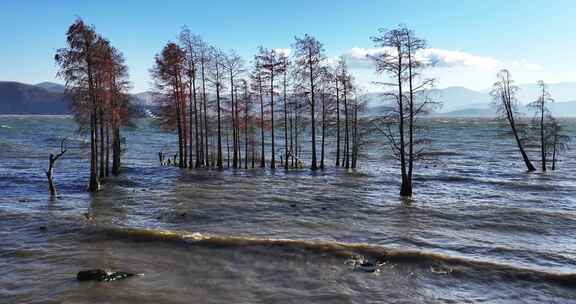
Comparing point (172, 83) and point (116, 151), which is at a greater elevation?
point (172, 83)

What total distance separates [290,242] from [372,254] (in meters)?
3.56

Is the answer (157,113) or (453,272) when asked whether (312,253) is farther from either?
(157,113)

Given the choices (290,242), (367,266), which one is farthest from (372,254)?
(290,242)

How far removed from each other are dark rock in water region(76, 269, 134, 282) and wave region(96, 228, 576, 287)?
16.0ft

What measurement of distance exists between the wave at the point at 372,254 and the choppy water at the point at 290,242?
0.23 feet

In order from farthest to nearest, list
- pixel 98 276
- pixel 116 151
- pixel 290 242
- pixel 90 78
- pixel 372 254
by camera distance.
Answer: pixel 116 151 → pixel 90 78 → pixel 290 242 → pixel 372 254 → pixel 98 276

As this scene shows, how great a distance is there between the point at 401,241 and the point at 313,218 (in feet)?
19.9

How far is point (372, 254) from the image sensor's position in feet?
60.8

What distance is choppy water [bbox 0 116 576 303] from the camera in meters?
14.7

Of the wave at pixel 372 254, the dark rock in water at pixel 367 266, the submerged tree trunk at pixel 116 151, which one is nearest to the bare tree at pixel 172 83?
the submerged tree trunk at pixel 116 151

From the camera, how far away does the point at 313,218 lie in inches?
1016

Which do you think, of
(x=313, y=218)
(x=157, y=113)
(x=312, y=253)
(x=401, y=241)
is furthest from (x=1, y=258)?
(x=157, y=113)

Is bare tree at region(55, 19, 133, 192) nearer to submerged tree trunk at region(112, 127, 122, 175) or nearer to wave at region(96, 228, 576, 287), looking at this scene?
submerged tree trunk at region(112, 127, 122, 175)

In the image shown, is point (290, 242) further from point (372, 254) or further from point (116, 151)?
point (116, 151)
